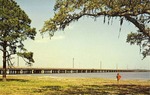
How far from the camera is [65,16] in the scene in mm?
23125

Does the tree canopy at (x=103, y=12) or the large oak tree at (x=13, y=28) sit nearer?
the tree canopy at (x=103, y=12)

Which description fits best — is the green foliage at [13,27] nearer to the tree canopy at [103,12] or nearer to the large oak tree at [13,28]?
the large oak tree at [13,28]

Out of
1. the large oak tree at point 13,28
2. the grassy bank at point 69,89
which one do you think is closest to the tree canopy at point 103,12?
the grassy bank at point 69,89

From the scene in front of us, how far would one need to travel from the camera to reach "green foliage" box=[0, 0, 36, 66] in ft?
163

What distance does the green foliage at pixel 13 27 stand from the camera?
4956 centimetres

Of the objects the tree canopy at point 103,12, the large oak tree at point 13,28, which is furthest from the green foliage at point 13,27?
the tree canopy at point 103,12

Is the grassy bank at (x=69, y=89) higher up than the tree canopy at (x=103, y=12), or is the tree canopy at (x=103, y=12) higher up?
the tree canopy at (x=103, y=12)

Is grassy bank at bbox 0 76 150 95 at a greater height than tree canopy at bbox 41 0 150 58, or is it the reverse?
tree canopy at bbox 41 0 150 58

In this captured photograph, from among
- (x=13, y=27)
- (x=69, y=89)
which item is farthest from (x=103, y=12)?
(x=13, y=27)

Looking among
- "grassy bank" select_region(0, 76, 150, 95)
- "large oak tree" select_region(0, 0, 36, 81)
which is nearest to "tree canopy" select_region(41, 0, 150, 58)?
"grassy bank" select_region(0, 76, 150, 95)

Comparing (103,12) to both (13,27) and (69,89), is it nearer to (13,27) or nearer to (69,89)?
(69,89)

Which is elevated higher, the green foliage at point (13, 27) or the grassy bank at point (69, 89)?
the green foliage at point (13, 27)

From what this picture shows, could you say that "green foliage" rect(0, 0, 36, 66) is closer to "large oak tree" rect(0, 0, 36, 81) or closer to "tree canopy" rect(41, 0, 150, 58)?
"large oak tree" rect(0, 0, 36, 81)

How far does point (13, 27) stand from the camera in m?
50.4
